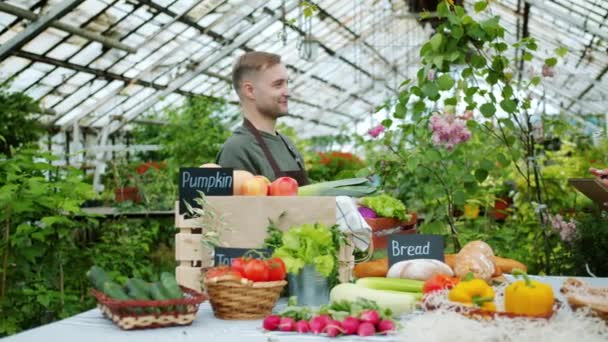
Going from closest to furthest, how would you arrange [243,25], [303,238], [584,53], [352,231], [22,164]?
[303,238]
[352,231]
[22,164]
[243,25]
[584,53]

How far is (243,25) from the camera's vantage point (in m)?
14.4

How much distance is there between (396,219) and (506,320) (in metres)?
1.03

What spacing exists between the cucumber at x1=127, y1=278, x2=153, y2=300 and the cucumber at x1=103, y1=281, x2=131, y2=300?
2 cm

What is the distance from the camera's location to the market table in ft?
5.97

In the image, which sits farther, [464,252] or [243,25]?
[243,25]

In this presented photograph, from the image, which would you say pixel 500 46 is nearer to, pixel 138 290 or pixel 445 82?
pixel 445 82

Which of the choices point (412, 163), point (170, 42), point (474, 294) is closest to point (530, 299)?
point (474, 294)

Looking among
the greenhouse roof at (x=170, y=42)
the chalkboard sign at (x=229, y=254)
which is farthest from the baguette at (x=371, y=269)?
the greenhouse roof at (x=170, y=42)

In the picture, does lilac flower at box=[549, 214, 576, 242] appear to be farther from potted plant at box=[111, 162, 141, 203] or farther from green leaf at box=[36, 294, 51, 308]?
potted plant at box=[111, 162, 141, 203]

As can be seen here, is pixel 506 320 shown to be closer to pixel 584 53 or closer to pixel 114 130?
pixel 114 130

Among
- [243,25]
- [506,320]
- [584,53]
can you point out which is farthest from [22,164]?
[584,53]

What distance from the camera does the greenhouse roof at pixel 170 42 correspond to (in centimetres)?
1079

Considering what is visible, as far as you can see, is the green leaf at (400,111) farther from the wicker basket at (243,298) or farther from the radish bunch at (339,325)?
the radish bunch at (339,325)

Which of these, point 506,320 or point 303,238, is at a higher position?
point 303,238
